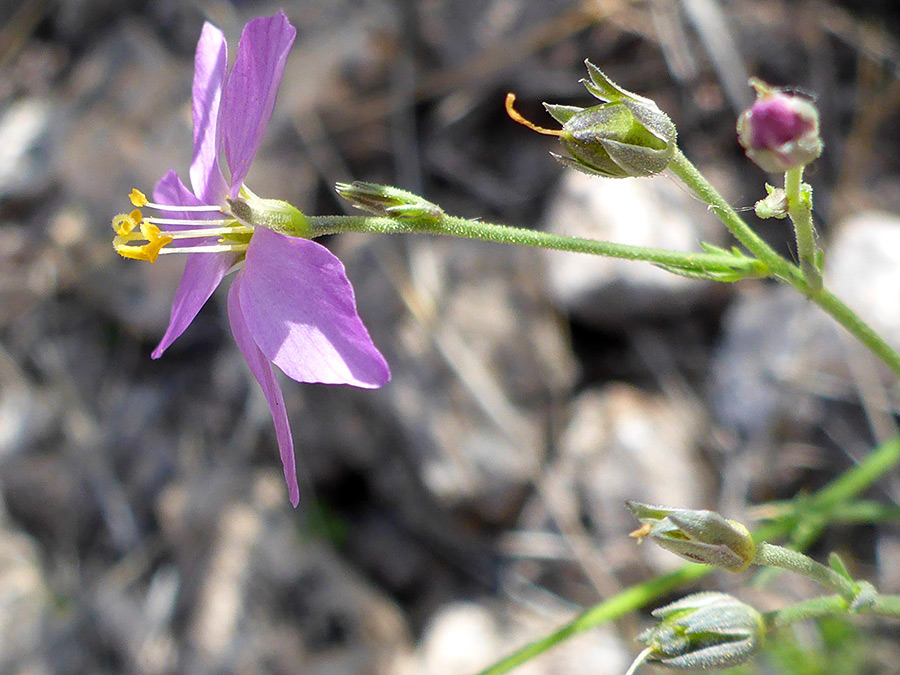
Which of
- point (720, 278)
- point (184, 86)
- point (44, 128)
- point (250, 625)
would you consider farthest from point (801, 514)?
point (44, 128)

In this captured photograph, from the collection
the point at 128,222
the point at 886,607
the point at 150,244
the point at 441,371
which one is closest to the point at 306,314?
the point at 150,244

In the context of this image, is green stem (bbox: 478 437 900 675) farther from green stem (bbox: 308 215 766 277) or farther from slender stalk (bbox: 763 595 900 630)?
green stem (bbox: 308 215 766 277)

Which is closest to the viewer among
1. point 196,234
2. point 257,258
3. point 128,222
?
point 257,258

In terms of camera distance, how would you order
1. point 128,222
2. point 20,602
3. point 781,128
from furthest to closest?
point 20,602, point 128,222, point 781,128

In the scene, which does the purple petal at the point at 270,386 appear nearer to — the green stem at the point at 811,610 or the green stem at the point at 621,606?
the green stem at the point at 621,606

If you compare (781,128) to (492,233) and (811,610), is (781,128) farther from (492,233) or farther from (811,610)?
(811,610)

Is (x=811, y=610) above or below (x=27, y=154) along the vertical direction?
above
